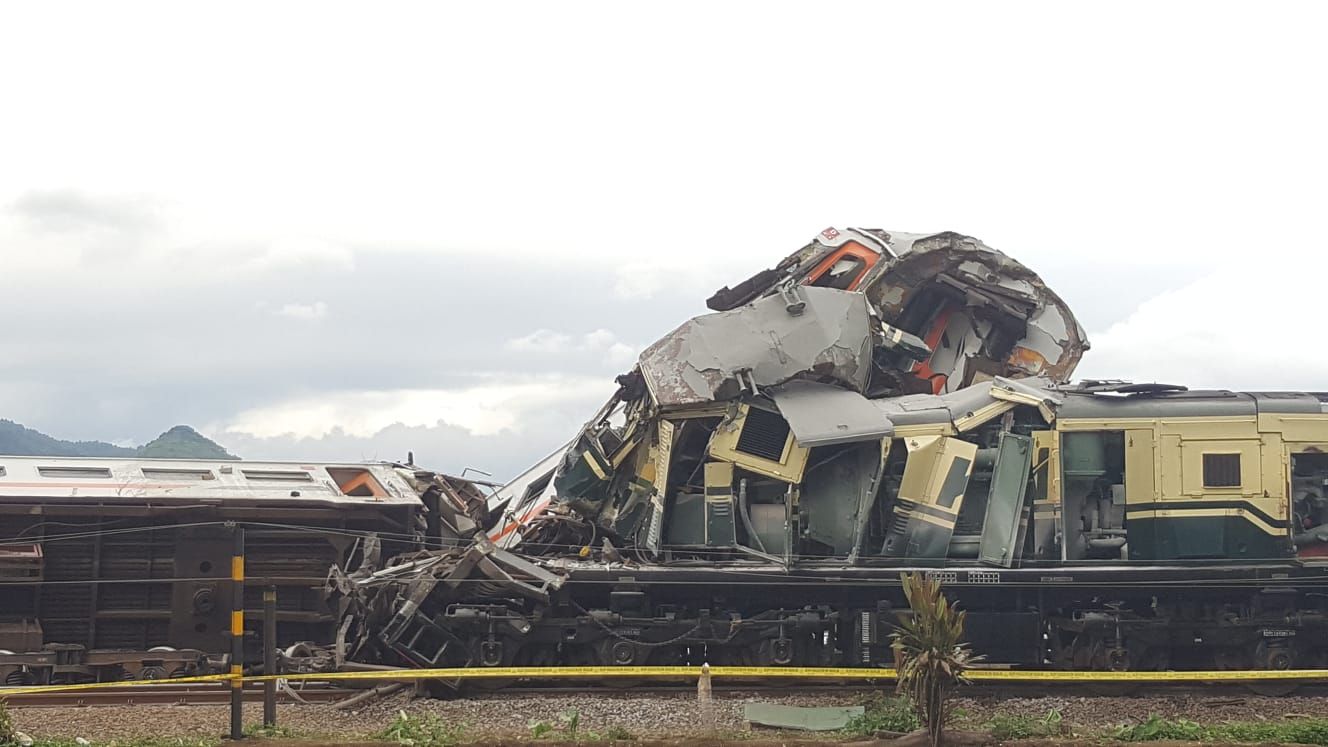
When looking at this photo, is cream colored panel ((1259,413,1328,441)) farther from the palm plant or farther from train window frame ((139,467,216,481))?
train window frame ((139,467,216,481))

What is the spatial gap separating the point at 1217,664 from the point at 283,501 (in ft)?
39.3

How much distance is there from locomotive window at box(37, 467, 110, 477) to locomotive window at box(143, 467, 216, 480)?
561mm

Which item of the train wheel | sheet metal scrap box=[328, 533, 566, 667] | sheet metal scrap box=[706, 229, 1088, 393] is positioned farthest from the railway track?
the train wheel

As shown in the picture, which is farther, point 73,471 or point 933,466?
point 73,471

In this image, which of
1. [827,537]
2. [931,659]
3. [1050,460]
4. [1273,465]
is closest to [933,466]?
[1050,460]

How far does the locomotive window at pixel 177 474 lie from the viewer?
18375mm

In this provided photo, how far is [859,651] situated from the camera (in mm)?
15023

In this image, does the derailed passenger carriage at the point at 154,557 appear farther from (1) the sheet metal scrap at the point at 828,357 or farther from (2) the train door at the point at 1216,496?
(2) the train door at the point at 1216,496

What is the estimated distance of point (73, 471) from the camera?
1825 centimetres

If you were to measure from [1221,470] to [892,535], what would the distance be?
3695 millimetres

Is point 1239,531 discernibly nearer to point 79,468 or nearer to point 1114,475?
point 1114,475

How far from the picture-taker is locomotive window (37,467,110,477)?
17.9 meters

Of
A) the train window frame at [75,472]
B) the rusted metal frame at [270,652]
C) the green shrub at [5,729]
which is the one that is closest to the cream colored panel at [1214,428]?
the rusted metal frame at [270,652]

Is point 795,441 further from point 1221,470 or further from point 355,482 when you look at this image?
point 355,482
